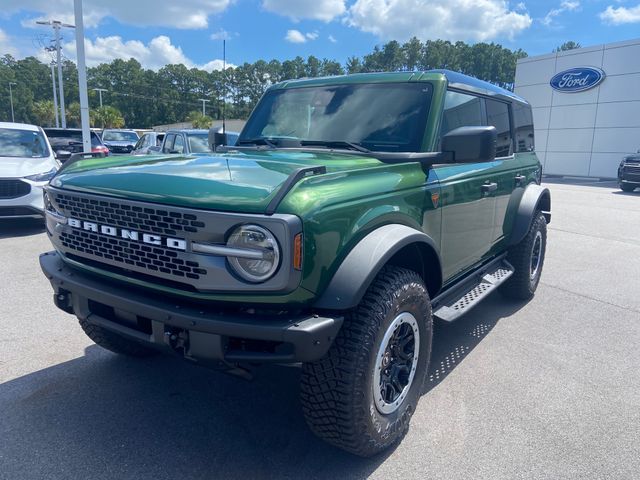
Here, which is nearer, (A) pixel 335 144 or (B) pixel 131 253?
(B) pixel 131 253

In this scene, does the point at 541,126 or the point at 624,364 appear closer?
the point at 624,364

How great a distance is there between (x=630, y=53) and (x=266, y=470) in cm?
2883

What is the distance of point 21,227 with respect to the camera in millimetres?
8586

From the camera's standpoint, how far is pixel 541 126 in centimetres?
2861

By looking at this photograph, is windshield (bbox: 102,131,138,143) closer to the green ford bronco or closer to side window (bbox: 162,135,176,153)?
side window (bbox: 162,135,176,153)

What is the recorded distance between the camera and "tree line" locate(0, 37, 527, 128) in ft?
214

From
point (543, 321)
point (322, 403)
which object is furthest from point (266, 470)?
point (543, 321)

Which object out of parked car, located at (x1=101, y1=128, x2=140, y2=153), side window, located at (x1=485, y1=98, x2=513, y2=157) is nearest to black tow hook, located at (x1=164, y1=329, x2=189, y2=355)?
side window, located at (x1=485, y1=98, x2=513, y2=157)

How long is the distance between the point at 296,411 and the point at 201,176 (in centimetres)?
157

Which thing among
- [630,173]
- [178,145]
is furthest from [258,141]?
[630,173]

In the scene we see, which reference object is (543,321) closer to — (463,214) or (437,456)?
(463,214)

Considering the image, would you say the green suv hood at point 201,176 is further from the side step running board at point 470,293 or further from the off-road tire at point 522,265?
the off-road tire at point 522,265

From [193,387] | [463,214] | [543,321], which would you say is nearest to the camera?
[193,387]

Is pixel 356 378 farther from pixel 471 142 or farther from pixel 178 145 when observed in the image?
pixel 178 145
